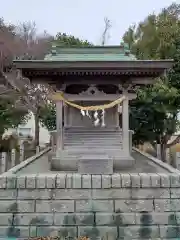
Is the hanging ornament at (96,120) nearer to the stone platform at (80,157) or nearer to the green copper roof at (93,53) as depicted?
the stone platform at (80,157)

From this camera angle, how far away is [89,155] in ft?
32.5

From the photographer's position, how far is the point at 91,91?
10.4 m

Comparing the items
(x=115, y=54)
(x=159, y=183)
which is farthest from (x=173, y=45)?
(x=159, y=183)

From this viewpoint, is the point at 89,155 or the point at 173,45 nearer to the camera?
the point at 89,155

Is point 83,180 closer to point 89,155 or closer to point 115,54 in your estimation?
point 89,155

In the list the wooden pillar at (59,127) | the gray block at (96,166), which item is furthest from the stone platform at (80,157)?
the gray block at (96,166)

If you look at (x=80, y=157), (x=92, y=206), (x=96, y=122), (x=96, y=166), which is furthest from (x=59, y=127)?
(x=92, y=206)

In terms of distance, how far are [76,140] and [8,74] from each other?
1293 cm

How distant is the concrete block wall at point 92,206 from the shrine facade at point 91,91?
1.62m

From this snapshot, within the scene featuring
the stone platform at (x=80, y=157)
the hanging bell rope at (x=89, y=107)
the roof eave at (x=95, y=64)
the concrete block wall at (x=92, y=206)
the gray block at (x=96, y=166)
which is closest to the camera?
the concrete block wall at (x=92, y=206)

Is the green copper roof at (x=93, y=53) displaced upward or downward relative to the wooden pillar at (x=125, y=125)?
upward

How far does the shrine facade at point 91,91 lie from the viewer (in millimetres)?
9383

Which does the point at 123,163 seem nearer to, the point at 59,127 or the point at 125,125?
the point at 125,125

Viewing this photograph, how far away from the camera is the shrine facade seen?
9383 mm
